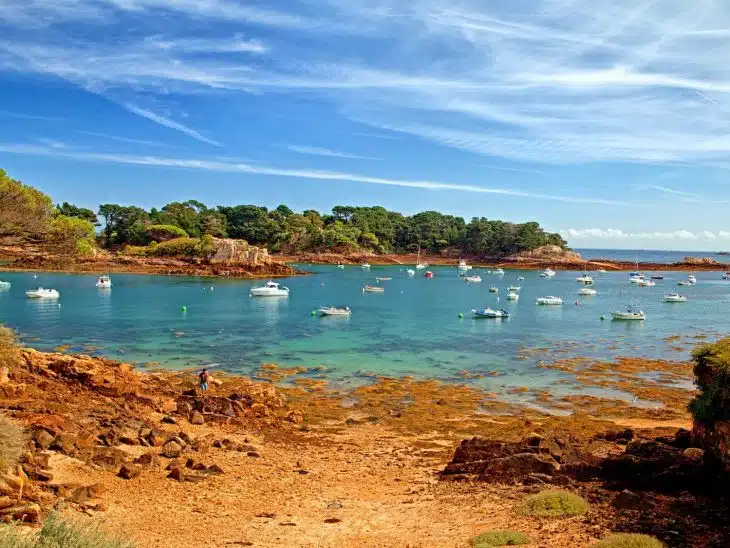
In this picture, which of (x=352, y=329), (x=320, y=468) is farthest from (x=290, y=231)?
(x=320, y=468)

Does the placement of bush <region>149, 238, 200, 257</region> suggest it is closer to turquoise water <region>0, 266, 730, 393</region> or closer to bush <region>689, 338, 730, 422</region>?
turquoise water <region>0, 266, 730, 393</region>

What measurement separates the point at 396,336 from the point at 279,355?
43.3ft

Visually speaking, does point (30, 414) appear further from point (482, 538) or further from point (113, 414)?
point (482, 538)

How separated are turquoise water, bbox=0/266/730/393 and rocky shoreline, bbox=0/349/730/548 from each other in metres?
9.09

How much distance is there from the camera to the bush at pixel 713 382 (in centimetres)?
1432

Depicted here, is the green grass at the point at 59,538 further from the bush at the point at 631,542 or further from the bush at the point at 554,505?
the bush at the point at 554,505

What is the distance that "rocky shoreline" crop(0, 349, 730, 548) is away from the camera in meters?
11.8

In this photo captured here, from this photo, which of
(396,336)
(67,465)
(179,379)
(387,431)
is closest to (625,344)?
(396,336)

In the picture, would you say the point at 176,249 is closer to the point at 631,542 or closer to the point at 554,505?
the point at 554,505

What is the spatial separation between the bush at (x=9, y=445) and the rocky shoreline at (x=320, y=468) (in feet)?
1.41

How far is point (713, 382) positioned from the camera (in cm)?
1488

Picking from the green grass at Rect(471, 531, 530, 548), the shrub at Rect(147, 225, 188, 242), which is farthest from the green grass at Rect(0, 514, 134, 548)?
the shrub at Rect(147, 225, 188, 242)

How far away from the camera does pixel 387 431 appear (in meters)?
23.0

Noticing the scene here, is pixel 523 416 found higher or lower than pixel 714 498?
lower
